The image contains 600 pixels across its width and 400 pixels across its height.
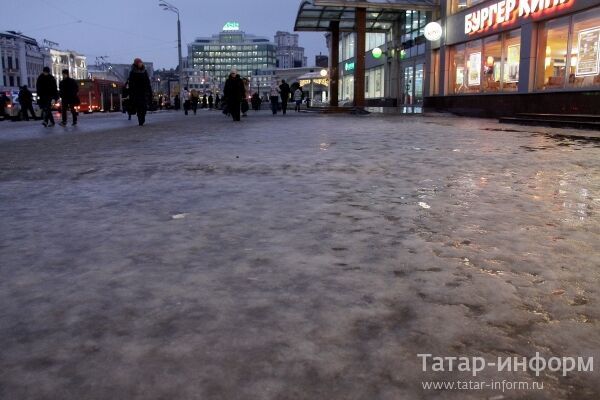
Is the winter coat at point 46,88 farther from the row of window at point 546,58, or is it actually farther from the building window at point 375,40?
the building window at point 375,40

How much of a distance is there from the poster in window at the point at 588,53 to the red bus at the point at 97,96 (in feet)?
120

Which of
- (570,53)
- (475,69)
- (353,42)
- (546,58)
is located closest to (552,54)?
(546,58)

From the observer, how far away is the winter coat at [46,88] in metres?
15.7

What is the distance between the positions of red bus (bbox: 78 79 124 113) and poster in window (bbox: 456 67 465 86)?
98.4 ft

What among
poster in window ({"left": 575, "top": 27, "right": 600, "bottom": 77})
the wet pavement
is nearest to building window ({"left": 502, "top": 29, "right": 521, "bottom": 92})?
poster in window ({"left": 575, "top": 27, "right": 600, "bottom": 77})

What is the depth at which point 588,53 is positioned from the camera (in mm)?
15875

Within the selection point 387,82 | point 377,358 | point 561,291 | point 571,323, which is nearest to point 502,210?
point 561,291

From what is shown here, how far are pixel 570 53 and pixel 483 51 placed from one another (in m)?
5.76

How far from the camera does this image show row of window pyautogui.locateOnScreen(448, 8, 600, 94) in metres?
15.9

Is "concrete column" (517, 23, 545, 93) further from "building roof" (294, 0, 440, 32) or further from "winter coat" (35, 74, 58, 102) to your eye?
"winter coat" (35, 74, 58, 102)

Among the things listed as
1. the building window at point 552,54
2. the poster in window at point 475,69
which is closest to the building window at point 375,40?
the poster in window at point 475,69

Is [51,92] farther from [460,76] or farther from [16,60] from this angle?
[16,60]

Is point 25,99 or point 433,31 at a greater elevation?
point 433,31

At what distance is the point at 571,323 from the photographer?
1.74m
